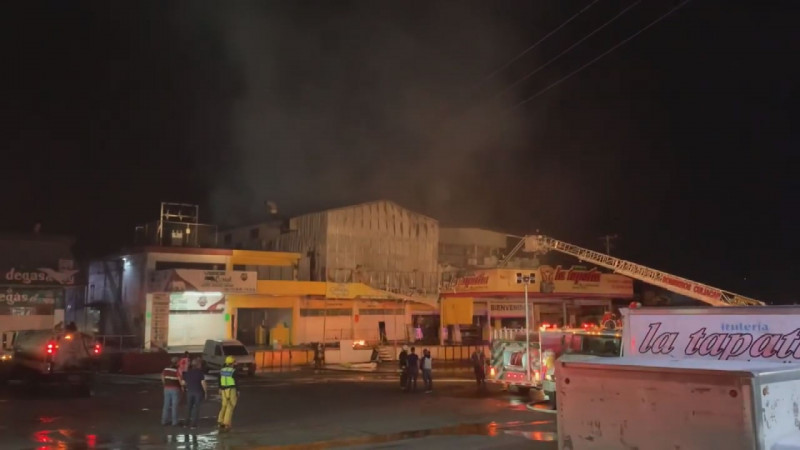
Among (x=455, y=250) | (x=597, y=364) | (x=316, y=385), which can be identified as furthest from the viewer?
(x=455, y=250)

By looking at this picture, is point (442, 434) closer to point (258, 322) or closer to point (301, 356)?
point (301, 356)

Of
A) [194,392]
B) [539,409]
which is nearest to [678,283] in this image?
[539,409]

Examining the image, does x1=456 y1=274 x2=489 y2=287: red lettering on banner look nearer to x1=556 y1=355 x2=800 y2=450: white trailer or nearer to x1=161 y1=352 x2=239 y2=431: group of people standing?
x1=161 y1=352 x2=239 y2=431: group of people standing

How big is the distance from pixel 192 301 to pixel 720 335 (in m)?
25.9

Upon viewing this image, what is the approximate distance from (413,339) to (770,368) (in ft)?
102

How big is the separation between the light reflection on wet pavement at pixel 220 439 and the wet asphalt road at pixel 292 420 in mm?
17

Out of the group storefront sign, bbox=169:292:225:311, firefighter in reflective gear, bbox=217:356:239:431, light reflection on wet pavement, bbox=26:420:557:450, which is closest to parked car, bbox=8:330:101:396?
light reflection on wet pavement, bbox=26:420:557:450

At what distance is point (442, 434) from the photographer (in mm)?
11711

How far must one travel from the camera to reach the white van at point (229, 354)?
23.4 meters

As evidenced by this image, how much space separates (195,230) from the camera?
33969 millimetres

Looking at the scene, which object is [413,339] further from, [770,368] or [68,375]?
[770,368]

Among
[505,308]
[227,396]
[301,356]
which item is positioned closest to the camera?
[227,396]

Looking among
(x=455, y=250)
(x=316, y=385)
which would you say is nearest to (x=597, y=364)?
(x=316, y=385)

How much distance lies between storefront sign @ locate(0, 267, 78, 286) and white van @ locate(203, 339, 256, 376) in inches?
296
